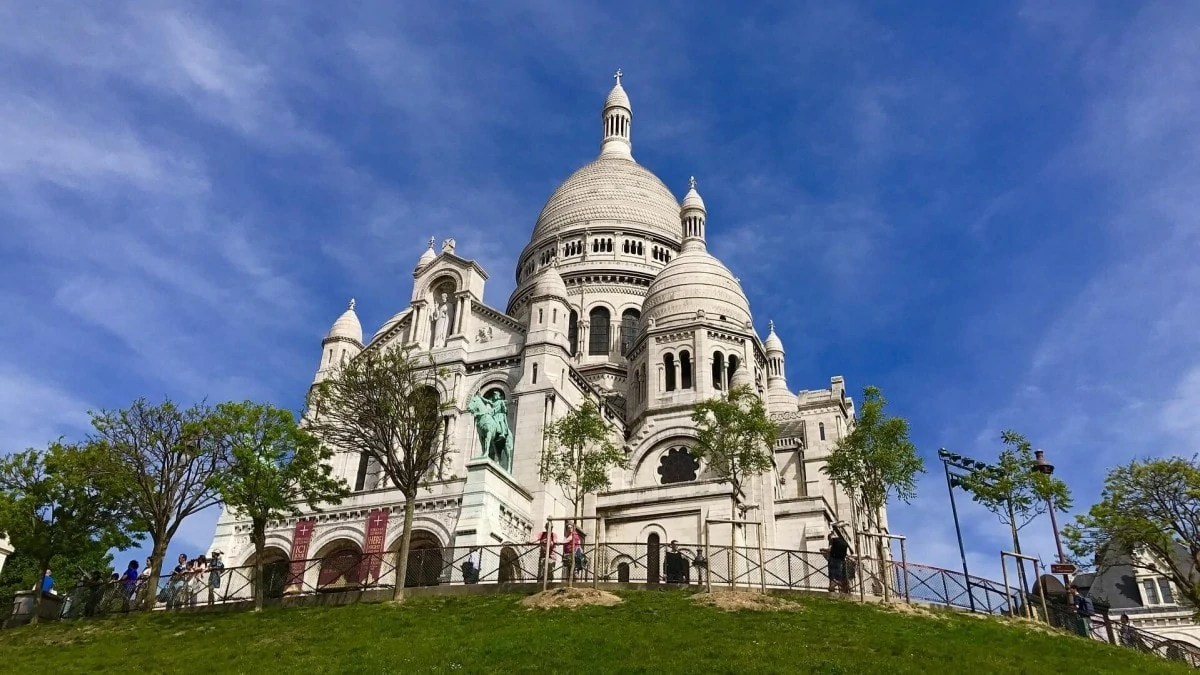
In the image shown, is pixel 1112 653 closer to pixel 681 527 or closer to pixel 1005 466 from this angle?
pixel 1005 466

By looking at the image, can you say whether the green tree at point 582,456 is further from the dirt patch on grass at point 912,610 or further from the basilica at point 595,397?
the dirt patch on grass at point 912,610

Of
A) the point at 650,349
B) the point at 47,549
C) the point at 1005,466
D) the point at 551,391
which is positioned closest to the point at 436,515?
the point at 551,391

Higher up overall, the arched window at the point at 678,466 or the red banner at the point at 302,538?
the arched window at the point at 678,466

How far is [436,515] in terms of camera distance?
3488 centimetres

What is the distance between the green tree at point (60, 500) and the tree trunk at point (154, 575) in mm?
2347

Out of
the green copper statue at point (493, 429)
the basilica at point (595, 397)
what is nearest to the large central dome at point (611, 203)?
the basilica at point (595, 397)

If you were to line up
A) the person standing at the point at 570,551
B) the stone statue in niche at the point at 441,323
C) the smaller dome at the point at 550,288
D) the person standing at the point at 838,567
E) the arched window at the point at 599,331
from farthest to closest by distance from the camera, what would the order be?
1. the arched window at the point at 599,331
2. the stone statue in niche at the point at 441,323
3. the smaller dome at the point at 550,288
4. the person standing at the point at 570,551
5. the person standing at the point at 838,567

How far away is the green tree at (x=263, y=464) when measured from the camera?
28.6m

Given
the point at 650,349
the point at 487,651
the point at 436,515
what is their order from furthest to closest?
the point at 650,349, the point at 436,515, the point at 487,651

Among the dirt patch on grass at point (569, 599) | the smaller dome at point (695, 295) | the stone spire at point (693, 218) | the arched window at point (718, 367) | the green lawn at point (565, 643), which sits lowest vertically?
the green lawn at point (565, 643)

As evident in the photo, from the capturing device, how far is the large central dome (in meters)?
64.6

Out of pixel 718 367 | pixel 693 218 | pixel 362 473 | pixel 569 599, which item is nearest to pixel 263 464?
pixel 569 599

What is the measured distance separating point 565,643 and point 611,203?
48.4 metres

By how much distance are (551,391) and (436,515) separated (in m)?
8.13
